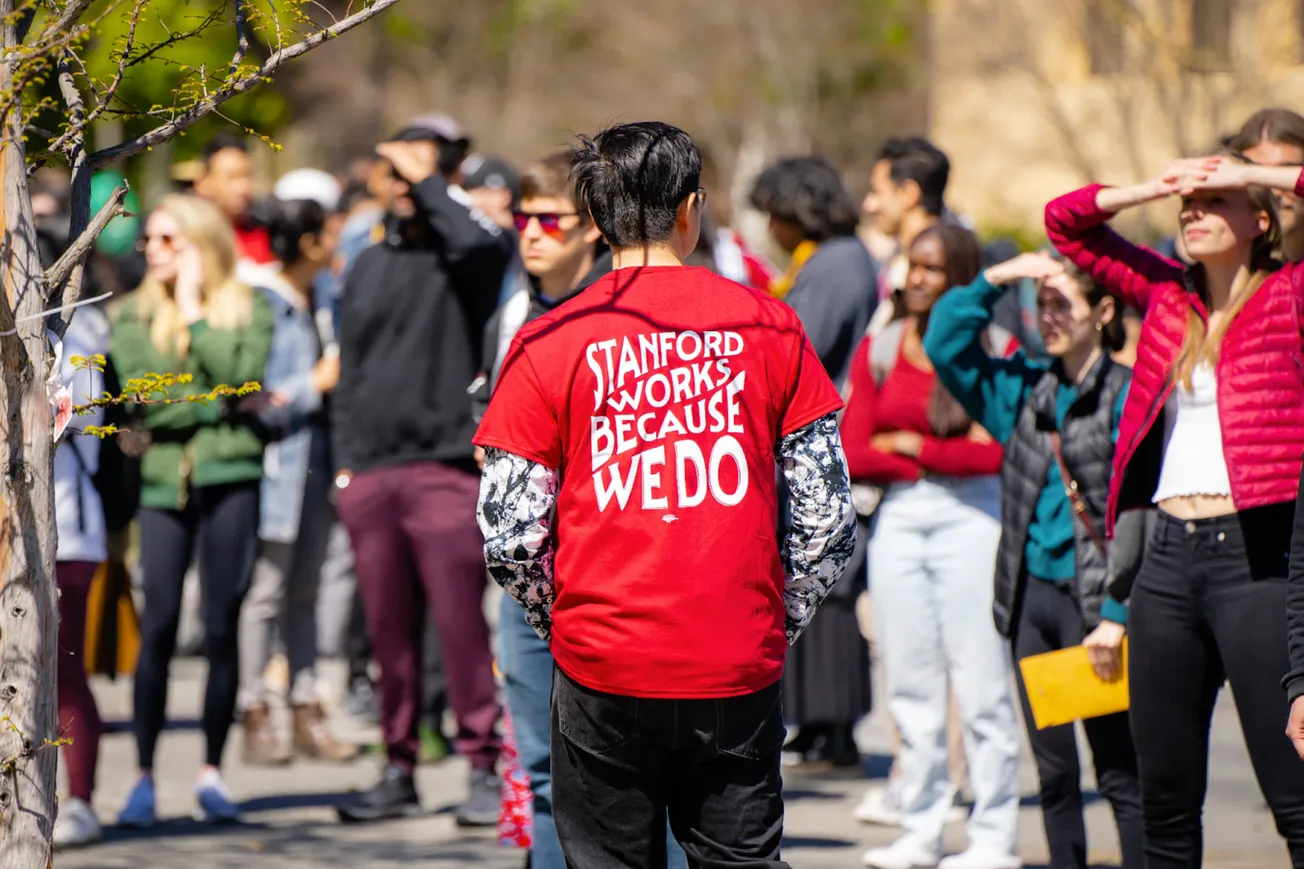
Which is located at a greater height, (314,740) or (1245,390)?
(1245,390)

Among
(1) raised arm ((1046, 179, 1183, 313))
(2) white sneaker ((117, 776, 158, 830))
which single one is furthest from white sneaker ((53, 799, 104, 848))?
(1) raised arm ((1046, 179, 1183, 313))

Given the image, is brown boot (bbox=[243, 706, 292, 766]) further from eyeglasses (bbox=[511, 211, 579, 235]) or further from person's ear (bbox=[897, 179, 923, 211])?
person's ear (bbox=[897, 179, 923, 211])

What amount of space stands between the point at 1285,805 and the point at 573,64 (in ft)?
107

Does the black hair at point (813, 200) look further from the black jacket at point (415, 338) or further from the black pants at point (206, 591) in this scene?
the black pants at point (206, 591)

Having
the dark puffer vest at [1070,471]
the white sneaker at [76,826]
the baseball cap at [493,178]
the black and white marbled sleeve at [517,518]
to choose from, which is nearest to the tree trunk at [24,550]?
the black and white marbled sleeve at [517,518]

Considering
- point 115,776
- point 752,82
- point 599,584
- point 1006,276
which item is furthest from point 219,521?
point 752,82

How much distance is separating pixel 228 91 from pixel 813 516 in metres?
1.41

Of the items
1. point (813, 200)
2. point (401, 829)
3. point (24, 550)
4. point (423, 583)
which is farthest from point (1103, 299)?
point (401, 829)

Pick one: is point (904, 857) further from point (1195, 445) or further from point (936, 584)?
point (1195, 445)

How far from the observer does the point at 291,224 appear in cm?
895

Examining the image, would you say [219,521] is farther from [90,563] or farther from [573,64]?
[573,64]

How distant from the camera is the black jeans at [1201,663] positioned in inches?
169

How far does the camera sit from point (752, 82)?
1254 inches

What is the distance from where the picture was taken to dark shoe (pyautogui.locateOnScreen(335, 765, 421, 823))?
702 centimetres
